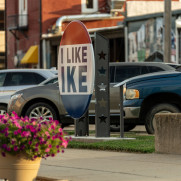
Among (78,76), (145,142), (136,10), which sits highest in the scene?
(136,10)

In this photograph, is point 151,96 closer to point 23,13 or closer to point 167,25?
point 167,25

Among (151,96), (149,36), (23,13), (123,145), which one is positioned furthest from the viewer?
(23,13)

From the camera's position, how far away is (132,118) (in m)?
16.6

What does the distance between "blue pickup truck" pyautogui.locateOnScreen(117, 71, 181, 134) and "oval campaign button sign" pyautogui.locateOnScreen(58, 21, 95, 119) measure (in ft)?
5.59

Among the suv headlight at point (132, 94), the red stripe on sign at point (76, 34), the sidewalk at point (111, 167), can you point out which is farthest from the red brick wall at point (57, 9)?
the sidewalk at point (111, 167)

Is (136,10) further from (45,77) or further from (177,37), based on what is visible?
(45,77)

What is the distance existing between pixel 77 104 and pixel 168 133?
2.92 m

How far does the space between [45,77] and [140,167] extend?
11214 mm

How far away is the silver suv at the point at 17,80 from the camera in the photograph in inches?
846

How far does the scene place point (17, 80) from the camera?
21.8 meters

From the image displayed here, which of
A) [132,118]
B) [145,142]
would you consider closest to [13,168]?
[145,142]

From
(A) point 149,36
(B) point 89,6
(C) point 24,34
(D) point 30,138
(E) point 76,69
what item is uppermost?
(B) point 89,6

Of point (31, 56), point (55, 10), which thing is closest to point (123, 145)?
point (31, 56)

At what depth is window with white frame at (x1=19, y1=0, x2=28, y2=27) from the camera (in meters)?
46.5
